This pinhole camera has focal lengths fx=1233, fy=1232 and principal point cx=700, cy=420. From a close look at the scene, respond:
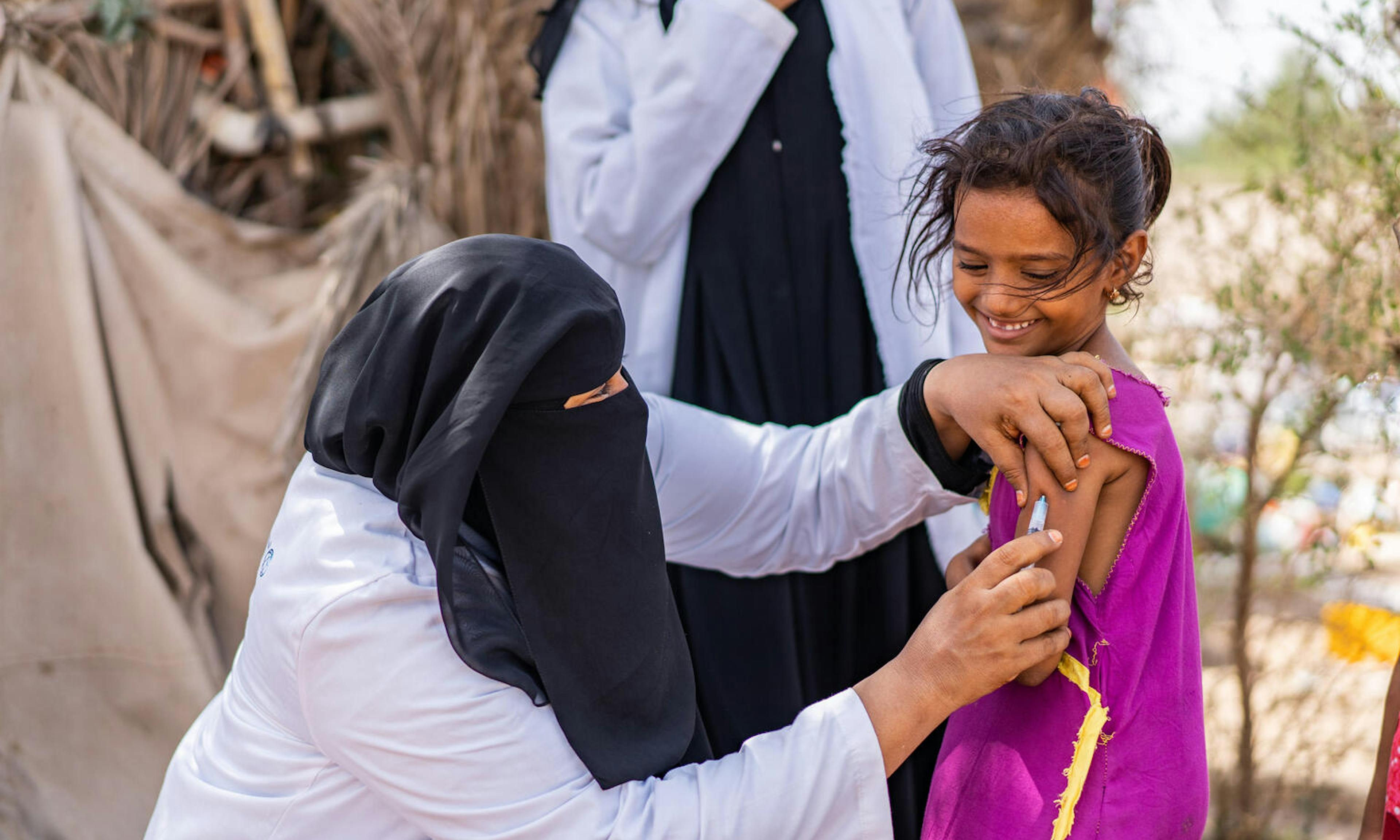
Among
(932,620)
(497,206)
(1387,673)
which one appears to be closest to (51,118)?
(497,206)

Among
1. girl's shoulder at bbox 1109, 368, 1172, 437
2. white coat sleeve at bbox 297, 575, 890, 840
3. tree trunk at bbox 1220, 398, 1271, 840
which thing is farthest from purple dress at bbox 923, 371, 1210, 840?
tree trunk at bbox 1220, 398, 1271, 840

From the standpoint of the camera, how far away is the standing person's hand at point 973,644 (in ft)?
5.12

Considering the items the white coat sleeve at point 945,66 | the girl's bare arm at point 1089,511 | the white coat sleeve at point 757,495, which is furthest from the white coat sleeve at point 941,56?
the girl's bare arm at point 1089,511

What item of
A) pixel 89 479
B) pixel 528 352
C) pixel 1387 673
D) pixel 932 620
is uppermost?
pixel 528 352

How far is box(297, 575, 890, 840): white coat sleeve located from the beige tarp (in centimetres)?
204

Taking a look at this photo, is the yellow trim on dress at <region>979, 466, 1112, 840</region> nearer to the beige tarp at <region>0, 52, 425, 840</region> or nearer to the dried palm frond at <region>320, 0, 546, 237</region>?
the beige tarp at <region>0, 52, 425, 840</region>

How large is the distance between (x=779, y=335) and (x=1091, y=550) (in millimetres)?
1116

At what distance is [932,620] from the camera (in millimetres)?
1622

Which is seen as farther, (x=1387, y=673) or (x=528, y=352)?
(x=1387, y=673)

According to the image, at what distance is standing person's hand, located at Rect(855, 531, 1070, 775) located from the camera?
156 centimetres

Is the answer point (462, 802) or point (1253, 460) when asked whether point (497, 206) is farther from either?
point (462, 802)

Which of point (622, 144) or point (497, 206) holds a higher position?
point (622, 144)

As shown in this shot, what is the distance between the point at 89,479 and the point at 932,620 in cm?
262

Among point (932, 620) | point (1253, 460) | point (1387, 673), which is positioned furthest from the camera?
point (1387, 673)
